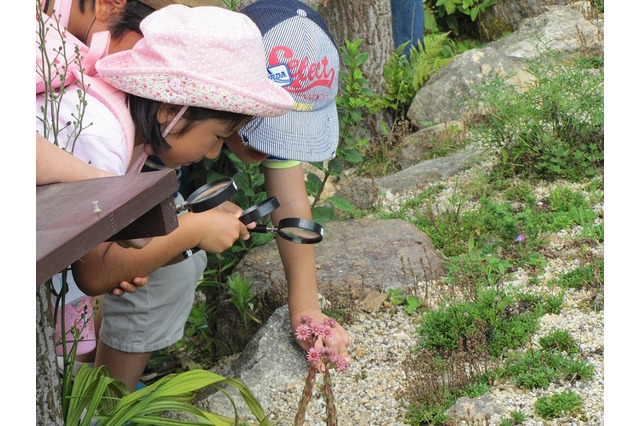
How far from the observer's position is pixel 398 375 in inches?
127

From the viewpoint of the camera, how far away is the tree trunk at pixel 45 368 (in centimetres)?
197

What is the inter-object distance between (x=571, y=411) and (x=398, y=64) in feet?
15.5

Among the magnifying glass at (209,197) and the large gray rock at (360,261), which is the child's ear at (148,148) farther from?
the large gray rock at (360,261)

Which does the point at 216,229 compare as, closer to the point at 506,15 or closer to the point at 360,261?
the point at 360,261

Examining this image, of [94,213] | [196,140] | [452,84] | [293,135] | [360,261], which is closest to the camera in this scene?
[94,213]

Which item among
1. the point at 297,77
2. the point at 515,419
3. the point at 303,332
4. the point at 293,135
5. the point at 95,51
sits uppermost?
the point at 95,51

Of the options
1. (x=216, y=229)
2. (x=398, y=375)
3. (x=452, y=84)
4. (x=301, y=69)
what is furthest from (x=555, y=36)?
(x=216, y=229)

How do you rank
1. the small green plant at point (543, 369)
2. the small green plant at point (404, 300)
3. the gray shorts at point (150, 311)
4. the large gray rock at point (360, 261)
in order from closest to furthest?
the small green plant at point (543, 369) < the gray shorts at point (150, 311) < the small green plant at point (404, 300) < the large gray rock at point (360, 261)

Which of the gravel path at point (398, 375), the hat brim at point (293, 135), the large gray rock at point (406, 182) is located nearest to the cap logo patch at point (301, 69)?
the hat brim at point (293, 135)

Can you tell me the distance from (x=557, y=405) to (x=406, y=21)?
5.38m

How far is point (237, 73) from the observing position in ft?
8.59

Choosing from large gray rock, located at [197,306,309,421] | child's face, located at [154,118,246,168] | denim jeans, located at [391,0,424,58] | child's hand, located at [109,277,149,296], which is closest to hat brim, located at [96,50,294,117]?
child's face, located at [154,118,246,168]

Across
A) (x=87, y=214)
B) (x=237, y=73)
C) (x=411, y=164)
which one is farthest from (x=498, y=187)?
(x=87, y=214)

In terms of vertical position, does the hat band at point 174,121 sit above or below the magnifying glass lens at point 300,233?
above
